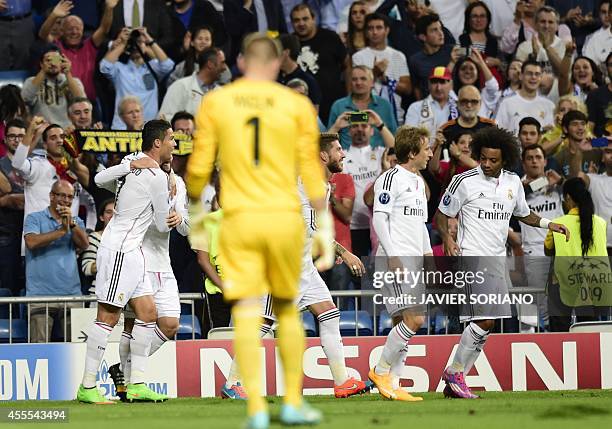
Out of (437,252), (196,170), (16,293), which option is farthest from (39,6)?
(196,170)

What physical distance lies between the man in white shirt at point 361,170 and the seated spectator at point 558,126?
241 cm

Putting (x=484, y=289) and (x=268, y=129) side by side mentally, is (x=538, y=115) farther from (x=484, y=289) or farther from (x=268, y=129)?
(x=268, y=129)

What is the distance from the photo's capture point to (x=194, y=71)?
663 inches

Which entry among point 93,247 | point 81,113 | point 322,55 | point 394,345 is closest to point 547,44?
point 322,55

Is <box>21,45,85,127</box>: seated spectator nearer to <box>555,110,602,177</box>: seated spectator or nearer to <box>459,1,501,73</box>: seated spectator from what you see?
<box>459,1,501,73</box>: seated spectator

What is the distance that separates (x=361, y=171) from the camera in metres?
15.7

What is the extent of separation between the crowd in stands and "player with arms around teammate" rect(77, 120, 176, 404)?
2.77m

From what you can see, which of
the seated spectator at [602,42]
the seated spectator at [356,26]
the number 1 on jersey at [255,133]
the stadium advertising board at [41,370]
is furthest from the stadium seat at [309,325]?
the number 1 on jersey at [255,133]

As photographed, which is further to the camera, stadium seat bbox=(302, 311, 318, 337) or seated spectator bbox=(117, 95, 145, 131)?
seated spectator bbox=(117, 95, 145, 131)

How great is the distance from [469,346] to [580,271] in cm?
312

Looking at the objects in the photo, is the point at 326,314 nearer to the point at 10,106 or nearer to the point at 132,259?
the point at 132,259

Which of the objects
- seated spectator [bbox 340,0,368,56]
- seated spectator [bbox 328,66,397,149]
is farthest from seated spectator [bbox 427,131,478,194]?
seated spectator [bbox 340,0,368,56]

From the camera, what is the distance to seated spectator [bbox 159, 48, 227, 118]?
16.4 metres

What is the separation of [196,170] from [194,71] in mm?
9534
